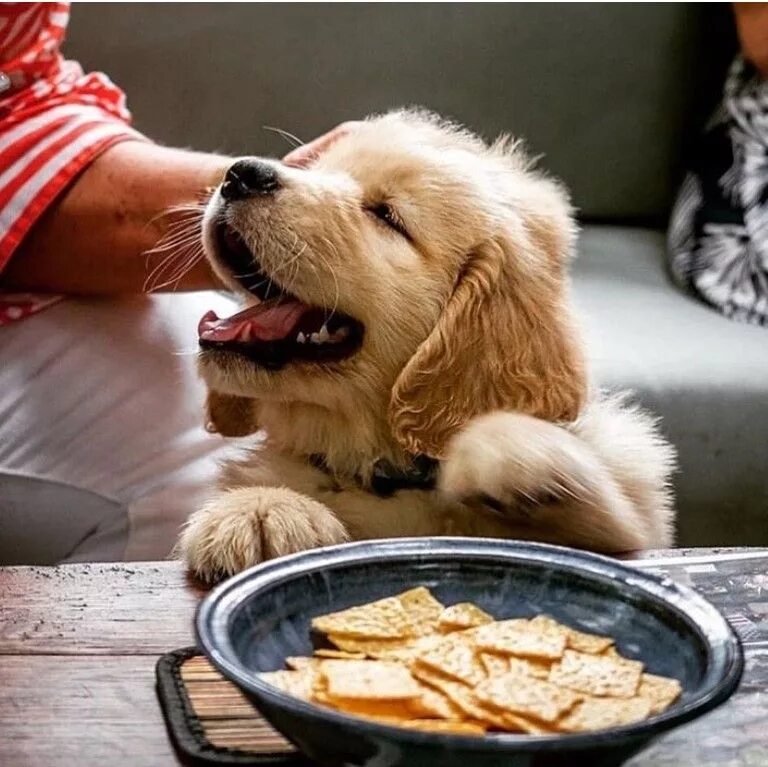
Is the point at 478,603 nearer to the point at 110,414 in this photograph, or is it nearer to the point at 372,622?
→ the point at 372,622

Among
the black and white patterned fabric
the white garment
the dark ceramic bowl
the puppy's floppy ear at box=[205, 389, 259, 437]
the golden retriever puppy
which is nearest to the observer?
the dark ceramic bowl

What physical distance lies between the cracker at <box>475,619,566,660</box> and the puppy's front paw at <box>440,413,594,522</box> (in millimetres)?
273

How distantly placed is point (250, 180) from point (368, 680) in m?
0.70

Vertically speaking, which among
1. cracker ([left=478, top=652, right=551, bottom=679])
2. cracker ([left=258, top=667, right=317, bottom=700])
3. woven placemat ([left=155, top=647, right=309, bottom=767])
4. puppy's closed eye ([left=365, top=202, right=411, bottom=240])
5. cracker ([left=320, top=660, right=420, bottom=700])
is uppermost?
puppy's closed eye ([left=365, top=202, right=411, bottom=240])

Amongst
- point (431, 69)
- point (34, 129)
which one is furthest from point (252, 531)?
point (431, 69)

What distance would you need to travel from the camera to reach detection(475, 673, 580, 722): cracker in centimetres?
76

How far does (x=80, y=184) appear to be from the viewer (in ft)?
5.52

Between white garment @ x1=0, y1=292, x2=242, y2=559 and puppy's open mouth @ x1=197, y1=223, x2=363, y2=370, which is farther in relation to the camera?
white garment @ x1=0, y1=292, x2=242, y2=559

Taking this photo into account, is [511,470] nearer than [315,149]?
Yes

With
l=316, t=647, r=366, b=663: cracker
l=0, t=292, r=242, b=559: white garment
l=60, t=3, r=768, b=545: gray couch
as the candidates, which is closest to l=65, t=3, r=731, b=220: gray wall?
l=60, t=3, r=768, b=545: gray couch

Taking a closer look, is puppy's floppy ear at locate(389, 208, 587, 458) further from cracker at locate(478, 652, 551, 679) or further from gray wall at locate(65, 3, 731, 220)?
gray wall at locate(65, 3, 731, 220)

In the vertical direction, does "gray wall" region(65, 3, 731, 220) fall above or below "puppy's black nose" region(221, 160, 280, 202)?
below

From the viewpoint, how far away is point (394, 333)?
137cm

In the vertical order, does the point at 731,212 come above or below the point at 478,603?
below
